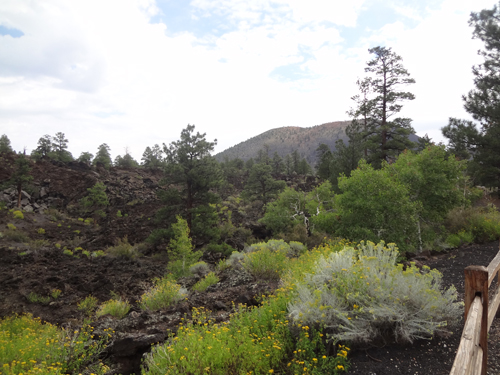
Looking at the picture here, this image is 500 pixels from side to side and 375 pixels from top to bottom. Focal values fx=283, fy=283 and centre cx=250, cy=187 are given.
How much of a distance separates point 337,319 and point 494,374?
1789 millimetres

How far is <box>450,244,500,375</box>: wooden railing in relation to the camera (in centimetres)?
181

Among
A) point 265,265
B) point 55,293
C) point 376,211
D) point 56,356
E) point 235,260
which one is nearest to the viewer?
point 56,356

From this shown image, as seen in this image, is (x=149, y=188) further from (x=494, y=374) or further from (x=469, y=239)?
(x=494, y=374)

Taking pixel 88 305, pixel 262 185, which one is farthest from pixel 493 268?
pixel 262 185

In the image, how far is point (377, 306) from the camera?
153 inches

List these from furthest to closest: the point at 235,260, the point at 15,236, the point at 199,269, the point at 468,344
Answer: the point at 15,236, the point at 199,269, the point at 235,260, the point at 468,344

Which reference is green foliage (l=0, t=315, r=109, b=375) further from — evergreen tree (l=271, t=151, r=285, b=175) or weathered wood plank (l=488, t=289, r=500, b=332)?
evergreen tree (l=271, t=151, r=285, b=175)

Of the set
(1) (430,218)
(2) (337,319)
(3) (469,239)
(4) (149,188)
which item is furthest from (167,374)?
(4) (149,188)

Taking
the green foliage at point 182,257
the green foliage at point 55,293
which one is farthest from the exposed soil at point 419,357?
the green foliage at point 182,257

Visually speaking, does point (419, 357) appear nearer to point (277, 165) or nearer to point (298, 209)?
point (298, 209)

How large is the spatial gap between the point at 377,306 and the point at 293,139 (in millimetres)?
178334

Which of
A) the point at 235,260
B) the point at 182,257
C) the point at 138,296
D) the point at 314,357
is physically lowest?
the point at 138,296

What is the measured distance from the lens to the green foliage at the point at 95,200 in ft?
114

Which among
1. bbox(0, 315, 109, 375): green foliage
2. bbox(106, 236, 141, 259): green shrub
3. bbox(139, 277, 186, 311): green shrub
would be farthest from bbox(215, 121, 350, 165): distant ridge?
bbox(0, 315, 109, 375): green foliage
